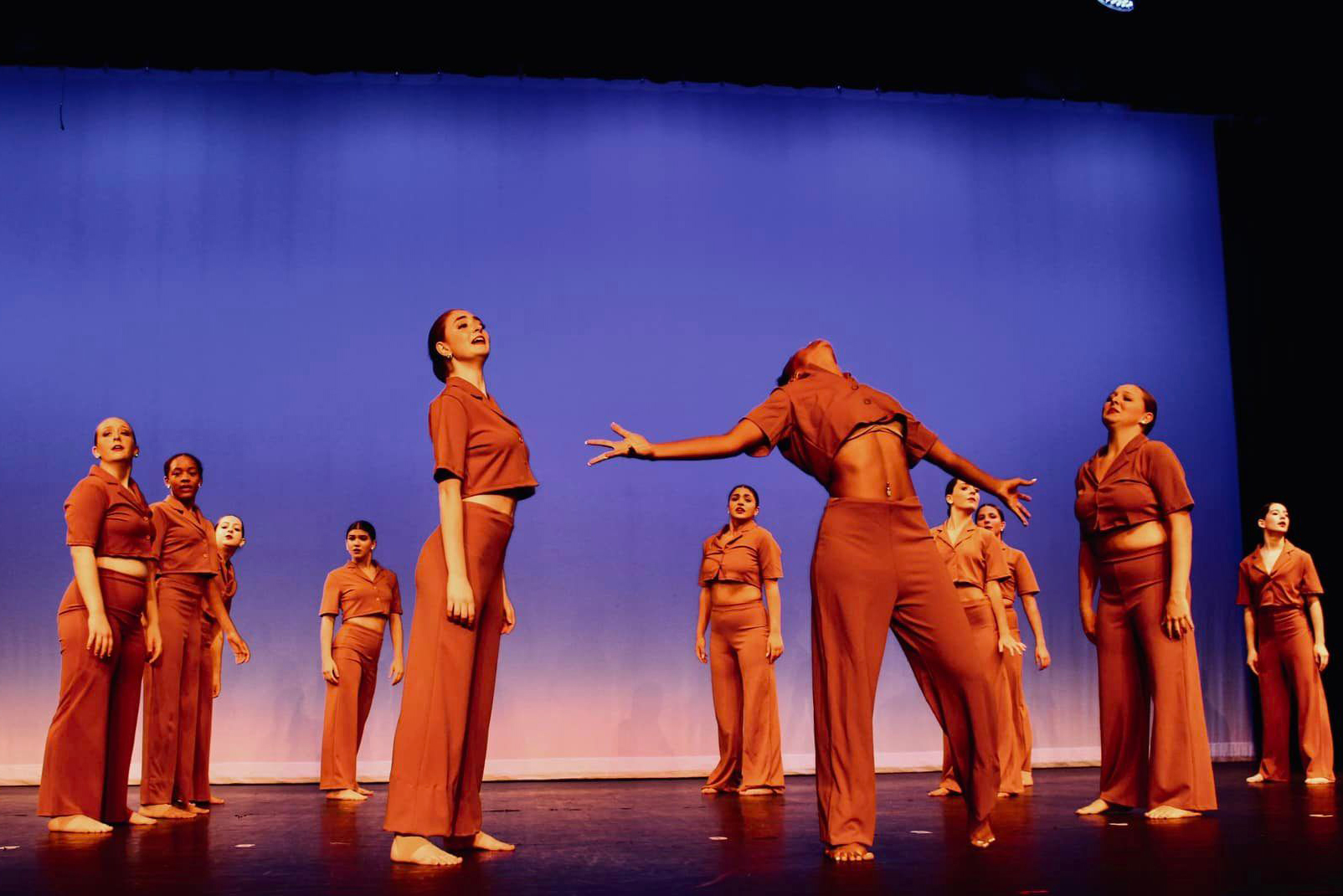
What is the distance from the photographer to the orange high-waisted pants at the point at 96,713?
423 cm

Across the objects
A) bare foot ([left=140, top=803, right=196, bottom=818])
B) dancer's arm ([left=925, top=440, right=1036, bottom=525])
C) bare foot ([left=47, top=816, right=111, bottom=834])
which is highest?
dancer's arm ([left=925, top=440, right=1036, bottom=525])

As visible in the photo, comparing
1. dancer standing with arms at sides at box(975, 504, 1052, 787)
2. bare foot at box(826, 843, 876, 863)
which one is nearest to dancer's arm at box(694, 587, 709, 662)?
dancer standing with arms at sides at box(975, 504, 1052, 787)

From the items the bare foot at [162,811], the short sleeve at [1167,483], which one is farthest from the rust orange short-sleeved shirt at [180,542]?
the short sleeve at [1167,483]

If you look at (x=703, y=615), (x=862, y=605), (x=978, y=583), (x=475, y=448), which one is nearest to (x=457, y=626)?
(x=475, y=448)

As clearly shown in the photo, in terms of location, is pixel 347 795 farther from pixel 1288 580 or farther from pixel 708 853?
pixel 1288 580

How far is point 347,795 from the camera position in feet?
19.9

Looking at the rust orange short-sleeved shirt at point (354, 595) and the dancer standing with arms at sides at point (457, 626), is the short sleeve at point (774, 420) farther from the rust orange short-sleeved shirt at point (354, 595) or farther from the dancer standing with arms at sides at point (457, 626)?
the rust orange short-sleeved shirt at point (354, 595)

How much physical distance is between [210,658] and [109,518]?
1.64 m

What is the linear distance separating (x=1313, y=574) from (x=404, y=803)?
576 cm

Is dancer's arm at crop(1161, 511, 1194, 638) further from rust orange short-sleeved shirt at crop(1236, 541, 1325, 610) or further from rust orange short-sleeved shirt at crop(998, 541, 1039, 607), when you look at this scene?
rust orange short-sleeved shirt at crop(1236, 541, 1325, 610)

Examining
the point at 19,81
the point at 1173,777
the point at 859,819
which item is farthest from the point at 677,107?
the point at 859,819

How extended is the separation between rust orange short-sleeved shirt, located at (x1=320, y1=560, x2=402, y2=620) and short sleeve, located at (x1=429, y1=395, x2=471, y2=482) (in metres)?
3.36

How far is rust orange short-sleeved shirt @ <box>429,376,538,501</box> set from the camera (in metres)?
3.37

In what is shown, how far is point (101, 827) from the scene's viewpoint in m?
4.25
